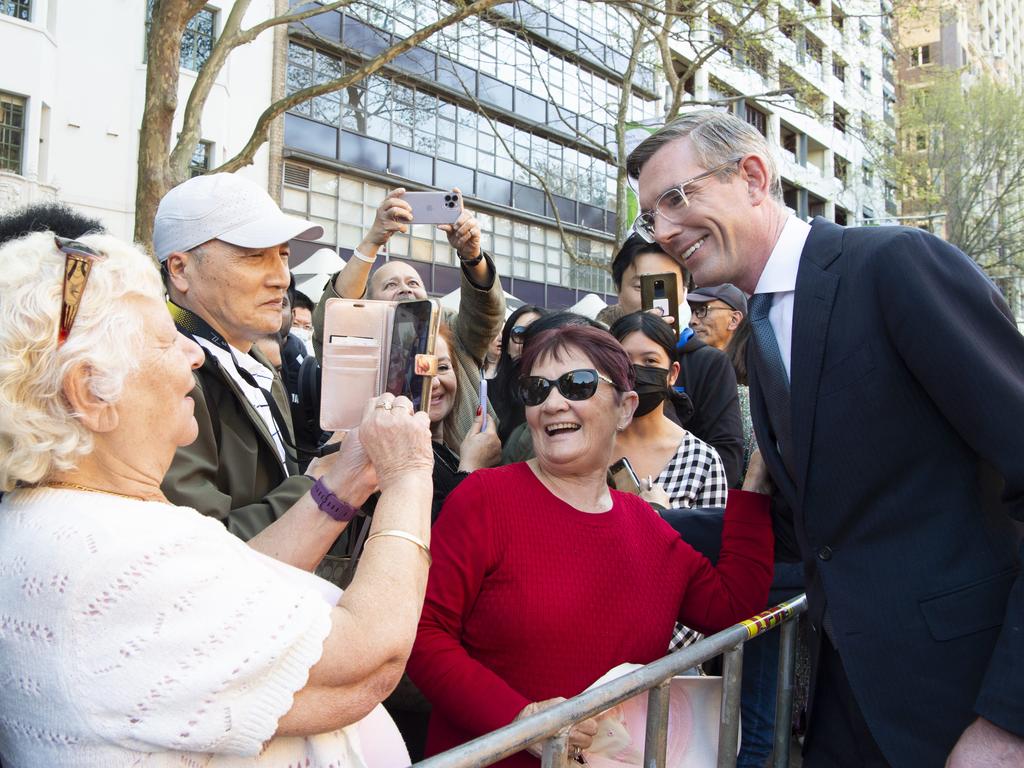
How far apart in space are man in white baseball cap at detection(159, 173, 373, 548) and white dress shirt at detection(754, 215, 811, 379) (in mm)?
1018

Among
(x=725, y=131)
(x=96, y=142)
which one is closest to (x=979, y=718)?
(x=725, y=131)

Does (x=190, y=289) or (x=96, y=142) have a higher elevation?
(x=96, y=142)

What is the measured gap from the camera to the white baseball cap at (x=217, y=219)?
230 centimetres

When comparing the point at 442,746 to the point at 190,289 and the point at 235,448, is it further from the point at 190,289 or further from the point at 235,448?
the point at 190,289

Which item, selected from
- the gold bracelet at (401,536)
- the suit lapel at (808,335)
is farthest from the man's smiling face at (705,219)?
the gold bracelet at (401,536)

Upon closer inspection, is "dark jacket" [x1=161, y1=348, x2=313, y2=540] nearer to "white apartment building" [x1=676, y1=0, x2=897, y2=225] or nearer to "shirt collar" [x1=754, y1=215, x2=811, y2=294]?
"shirt collar" [x1=754, y1=215, x2=811, y2=294]

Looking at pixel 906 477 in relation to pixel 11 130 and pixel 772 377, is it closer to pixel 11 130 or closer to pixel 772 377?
pixel 772 377

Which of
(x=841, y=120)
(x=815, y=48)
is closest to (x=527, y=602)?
(x=841, y=120)

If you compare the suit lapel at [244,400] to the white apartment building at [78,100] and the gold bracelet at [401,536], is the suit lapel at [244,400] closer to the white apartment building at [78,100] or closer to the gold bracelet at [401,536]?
the gold bracelet at [401,536]

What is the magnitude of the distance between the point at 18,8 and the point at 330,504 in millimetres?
18599

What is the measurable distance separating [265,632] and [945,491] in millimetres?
1299

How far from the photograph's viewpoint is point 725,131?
2086 mm

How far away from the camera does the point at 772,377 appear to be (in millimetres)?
1939

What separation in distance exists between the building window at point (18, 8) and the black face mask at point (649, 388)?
17.5 metres
